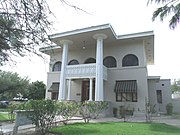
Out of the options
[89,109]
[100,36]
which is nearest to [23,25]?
[89,109]

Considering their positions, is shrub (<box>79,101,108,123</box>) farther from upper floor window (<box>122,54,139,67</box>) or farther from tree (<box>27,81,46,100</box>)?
tree (<box>27,81,46,100</box>)

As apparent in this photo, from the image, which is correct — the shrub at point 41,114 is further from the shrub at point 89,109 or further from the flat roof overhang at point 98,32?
the flat roof overhang at point 98,32

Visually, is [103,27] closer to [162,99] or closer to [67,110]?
[67,110]

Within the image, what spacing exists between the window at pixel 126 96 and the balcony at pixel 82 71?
8.53ft

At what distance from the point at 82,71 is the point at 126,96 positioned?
577 cm

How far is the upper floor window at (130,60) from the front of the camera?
20.2 metres

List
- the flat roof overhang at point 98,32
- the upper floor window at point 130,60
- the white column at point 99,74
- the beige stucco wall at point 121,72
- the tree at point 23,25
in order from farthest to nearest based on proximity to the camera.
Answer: the upper floor window at point 130,60
the beige stucco wall at point 121,72
the flat roof overhang at point 98,32
the white column at point 99,74
the tree at point 23,25

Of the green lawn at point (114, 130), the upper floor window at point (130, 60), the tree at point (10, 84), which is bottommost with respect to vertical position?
the green lawn at point (114, 130)

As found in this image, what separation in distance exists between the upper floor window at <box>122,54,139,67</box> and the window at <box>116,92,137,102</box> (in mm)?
3430

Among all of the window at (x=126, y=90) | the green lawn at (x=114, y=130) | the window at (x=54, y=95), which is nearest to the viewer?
the green lawn at (x=114, y=130)

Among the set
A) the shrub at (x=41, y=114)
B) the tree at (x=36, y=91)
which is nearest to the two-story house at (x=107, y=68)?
the shrub at (x=41, y=114)

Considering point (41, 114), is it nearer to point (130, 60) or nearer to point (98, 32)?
point (98, 32)

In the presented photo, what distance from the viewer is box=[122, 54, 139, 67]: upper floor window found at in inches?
794

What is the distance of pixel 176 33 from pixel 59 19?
9178 mm
